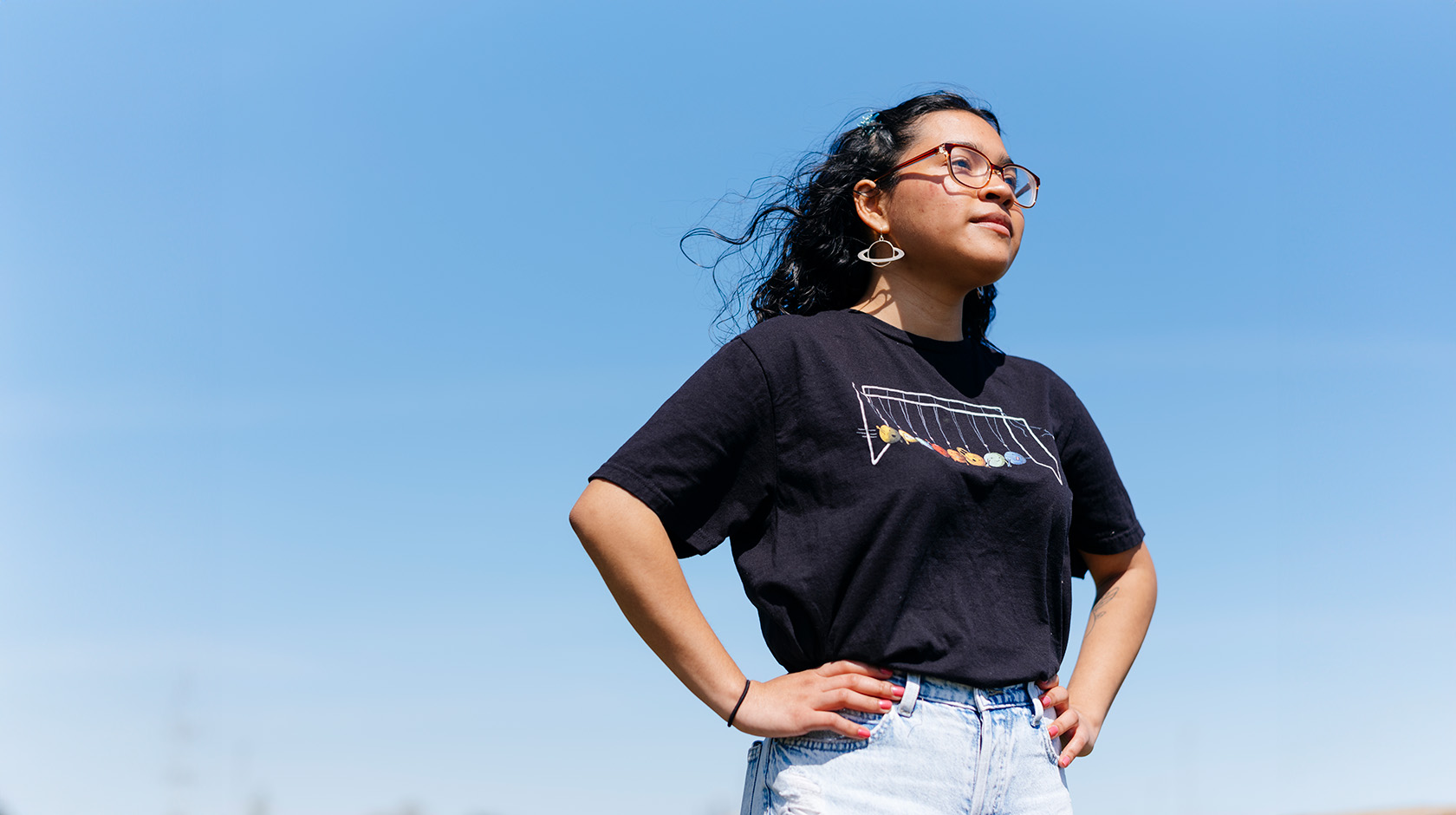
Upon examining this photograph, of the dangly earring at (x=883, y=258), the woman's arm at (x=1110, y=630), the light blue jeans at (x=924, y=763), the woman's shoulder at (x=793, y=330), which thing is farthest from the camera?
the dangly earring at (x=883, y=258)

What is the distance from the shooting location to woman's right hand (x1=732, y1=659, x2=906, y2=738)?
236 centimetres

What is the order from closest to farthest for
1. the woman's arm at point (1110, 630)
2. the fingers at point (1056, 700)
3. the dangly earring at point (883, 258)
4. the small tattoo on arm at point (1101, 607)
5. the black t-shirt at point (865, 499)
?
the black t-shirt at point (865, 499), the fingers at point (1056, 700), the woman's arm at point (1110, 630), the dangly earring at point (883, 258), the small tattoo on arm at point (1101, 607)

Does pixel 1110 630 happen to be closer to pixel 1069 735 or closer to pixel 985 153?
pixel 1069 735

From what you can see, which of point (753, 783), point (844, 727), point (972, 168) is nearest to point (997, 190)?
point (972, 168)

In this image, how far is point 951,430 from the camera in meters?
2.72

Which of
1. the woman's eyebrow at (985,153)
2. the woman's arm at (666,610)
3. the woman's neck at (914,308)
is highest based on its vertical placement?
the woman's eyebrow at (985,153)

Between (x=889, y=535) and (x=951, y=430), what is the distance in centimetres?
38

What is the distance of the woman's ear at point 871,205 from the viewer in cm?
309

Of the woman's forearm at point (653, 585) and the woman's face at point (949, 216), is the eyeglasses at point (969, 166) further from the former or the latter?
the woman's forearm at point (653, 585)

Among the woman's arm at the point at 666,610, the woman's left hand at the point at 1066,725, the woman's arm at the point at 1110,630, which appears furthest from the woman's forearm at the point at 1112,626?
the woman's arm at the point at 666,610

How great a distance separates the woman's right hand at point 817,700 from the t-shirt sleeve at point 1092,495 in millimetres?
958

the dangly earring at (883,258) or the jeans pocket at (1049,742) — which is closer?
the jeans pocket at (1049,742)

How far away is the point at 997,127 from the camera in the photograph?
3201mm

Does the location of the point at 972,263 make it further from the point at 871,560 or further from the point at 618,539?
the point at 618,539
